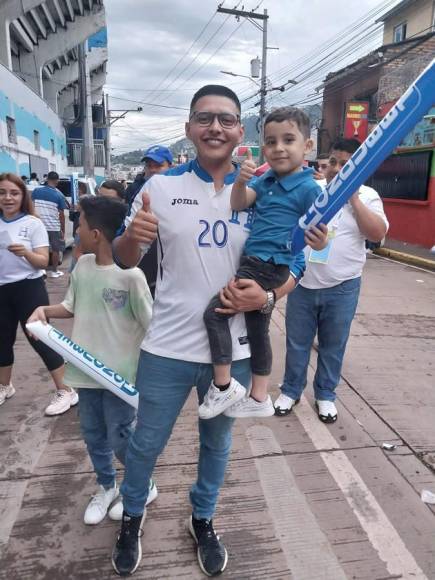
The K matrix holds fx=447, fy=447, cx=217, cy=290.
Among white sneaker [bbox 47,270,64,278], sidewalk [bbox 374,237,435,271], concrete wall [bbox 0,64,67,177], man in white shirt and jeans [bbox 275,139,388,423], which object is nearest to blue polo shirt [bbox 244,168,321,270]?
man in white shirt and jeans [bbox 275,139,388,423]

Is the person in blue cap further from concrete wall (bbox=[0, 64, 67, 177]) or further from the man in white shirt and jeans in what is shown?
concrete wall (bbox=[0, 64, 67, 177])

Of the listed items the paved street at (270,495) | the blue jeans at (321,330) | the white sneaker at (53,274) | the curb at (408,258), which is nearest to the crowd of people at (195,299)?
the paved street at (270,495)

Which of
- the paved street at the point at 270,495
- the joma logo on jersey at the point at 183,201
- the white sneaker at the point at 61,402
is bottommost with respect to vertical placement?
the paved street at the point at 270,495

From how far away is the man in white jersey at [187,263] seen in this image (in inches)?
69.1

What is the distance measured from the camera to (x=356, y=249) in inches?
126

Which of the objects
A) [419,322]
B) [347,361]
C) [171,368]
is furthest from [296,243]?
[419,322]

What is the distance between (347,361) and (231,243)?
3199 mm

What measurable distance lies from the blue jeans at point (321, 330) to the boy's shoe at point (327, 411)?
0.04m

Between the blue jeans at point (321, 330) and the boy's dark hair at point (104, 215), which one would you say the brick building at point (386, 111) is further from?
the boy's dark hair at point (104, 215)

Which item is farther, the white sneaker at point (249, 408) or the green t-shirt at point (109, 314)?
the green t-shirt at point (109, 314)

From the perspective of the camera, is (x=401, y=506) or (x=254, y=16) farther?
(x=254, y=16)

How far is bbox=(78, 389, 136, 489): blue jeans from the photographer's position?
2203 millimetres

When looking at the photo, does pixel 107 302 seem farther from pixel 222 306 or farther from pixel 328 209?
pixel 328 209

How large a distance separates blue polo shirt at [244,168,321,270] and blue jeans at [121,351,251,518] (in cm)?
49
